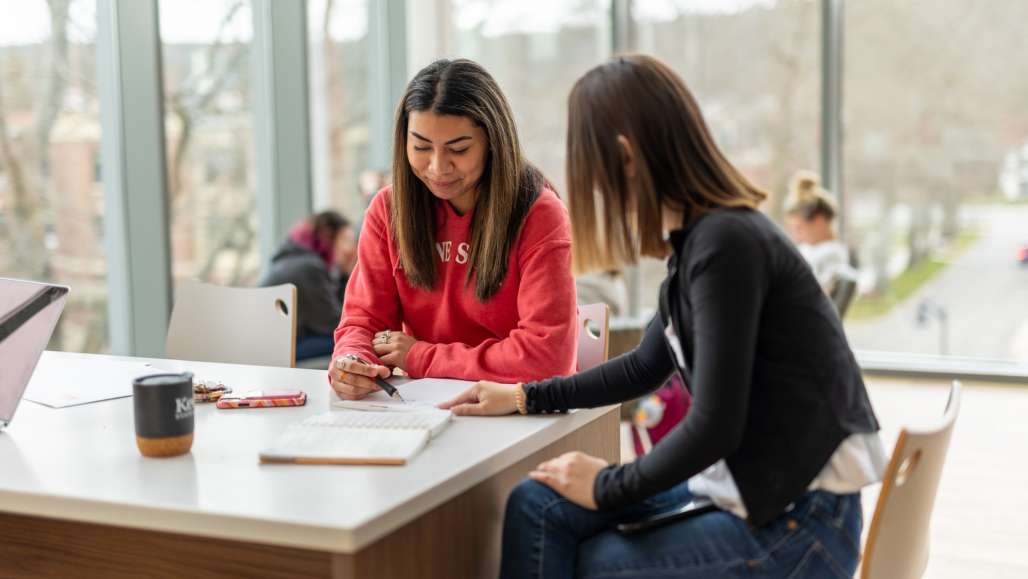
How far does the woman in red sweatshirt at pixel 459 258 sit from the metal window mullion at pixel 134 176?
2.21 metres

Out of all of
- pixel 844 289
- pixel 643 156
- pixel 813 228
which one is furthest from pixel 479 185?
pixel 813 228

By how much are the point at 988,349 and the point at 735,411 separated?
546cm

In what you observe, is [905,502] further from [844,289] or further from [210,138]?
[210,138]

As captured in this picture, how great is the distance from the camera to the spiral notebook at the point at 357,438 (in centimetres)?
151

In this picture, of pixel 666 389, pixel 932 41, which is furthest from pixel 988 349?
pixel 666 389

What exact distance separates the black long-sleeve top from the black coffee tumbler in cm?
61

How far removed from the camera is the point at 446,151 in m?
2.08

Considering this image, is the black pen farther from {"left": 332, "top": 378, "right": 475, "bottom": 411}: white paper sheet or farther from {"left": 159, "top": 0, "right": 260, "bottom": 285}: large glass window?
{"left": 159, "top": 0, "right": 260, "bottom": 285}: large glass window

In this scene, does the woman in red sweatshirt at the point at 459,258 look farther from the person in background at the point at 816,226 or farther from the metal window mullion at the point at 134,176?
the person in background at the point at 816,226

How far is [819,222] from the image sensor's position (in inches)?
205

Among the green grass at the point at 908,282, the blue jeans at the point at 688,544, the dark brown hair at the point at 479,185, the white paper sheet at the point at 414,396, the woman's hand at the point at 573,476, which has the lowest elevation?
the green grass at the point at 908,282

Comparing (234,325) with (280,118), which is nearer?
(234,325)

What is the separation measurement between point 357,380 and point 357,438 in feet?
1.20

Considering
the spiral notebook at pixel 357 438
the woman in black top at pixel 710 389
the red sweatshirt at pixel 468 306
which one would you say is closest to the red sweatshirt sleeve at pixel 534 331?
the red sweatshirt at pixel 468 306
